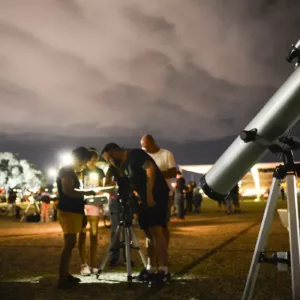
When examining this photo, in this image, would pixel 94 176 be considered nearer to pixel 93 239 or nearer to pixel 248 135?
pixel 93 239

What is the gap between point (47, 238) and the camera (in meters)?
10.6

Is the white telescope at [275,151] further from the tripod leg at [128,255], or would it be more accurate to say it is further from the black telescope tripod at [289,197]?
the tripod leg at [128,255]

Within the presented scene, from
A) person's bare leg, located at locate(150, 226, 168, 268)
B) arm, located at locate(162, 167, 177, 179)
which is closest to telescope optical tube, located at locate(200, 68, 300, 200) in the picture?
person's bare leg, located at locate(150, 226, 168, 268)

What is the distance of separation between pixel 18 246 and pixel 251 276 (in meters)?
6.74

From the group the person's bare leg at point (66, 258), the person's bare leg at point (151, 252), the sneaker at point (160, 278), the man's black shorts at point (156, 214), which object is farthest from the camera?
the person's bare leg at point (151, 252)

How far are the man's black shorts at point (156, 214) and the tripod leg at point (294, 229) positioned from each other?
246cm

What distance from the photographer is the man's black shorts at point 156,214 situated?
5.41m

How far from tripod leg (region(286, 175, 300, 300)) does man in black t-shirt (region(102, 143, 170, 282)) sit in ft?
7.56

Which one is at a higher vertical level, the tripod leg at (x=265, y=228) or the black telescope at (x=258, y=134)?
the black telescope at (x=258, y=134)

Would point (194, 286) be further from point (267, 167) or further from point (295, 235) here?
point (267, 167)

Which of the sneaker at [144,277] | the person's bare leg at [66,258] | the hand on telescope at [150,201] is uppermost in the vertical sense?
the hand on telescope at [150,201]

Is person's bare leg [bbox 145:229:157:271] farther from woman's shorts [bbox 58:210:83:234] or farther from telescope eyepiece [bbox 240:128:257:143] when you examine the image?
telescope eyepiece [bbox 240:128:257:143]

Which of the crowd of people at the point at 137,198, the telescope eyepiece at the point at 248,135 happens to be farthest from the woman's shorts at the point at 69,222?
the telescope eyepiece at the point at 248,135

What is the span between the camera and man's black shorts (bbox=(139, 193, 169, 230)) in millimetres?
5406
